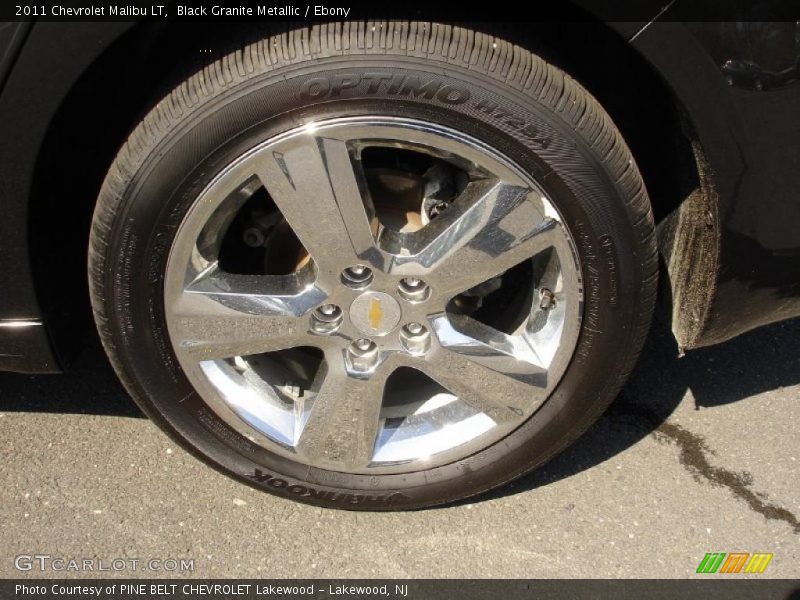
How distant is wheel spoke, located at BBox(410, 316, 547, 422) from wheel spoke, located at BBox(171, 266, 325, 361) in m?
0.34

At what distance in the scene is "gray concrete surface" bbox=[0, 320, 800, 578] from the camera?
6.96 ft

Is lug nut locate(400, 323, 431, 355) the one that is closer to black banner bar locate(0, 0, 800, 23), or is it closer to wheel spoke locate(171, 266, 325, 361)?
wheel spoke locate(171, 266, 325, 361)

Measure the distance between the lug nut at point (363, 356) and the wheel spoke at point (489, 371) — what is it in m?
0.12

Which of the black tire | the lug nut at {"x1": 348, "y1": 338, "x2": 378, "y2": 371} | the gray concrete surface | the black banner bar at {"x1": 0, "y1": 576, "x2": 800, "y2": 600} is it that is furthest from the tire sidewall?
the lug nut at {"x1": 348, "y1": 338, "x2": 378, "y2": 371}

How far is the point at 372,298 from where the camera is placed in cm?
192

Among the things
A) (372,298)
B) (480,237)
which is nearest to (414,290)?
(372,298)

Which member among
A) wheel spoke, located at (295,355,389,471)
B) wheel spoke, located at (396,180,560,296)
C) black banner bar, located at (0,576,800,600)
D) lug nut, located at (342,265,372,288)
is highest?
wheel spoke, located at (396,180,560,296)

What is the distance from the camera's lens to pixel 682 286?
208 centimetres

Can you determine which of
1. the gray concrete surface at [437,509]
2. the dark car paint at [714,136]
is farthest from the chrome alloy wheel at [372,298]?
the dark car paint at [714,136]

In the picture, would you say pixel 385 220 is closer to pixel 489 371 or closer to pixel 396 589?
pixel 489 371

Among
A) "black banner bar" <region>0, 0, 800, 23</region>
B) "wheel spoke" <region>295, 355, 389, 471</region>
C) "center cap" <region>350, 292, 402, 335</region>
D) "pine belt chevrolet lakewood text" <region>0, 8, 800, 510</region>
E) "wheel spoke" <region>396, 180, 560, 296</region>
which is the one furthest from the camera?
"wheel spoke" <region>295, 355, 389, 471</region>

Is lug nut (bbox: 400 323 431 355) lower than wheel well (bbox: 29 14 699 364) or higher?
lower

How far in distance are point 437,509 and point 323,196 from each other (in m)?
0.98

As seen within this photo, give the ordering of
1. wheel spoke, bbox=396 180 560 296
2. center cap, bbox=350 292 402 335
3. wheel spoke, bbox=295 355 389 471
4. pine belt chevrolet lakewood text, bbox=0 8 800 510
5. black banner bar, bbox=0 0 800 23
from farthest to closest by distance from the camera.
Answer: wheel spoke, bbox=295 355 389 471 → center cap, bbox=350 292 402 335 → wheel spoke, bbox=396 180 560 296 → pine belt chevrolet lakewood text, bbox=0 8 800 510 → black banner bar, bbox=0 0 800 23
